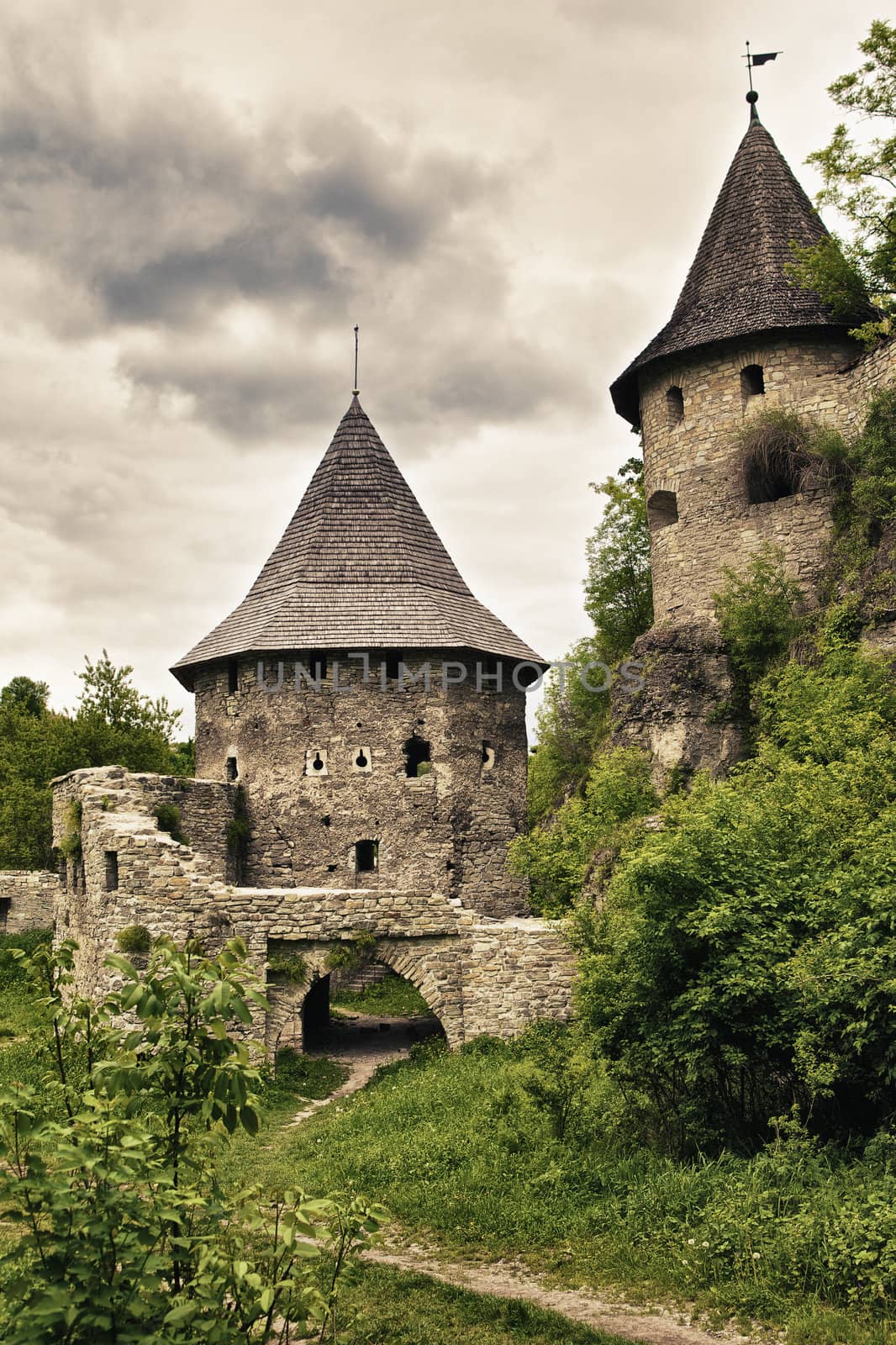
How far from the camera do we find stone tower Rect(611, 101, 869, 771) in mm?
18234

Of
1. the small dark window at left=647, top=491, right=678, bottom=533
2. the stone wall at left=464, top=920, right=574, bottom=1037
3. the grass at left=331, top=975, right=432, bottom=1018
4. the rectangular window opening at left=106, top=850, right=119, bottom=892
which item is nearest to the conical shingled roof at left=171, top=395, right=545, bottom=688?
the small dark window at left=647, top=491, right=678, bottom=533

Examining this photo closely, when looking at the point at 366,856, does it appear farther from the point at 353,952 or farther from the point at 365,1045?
the point at 353,952

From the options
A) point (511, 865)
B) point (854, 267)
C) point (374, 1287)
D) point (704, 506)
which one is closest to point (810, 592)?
point (704, 506)

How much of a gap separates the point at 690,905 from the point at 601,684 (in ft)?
55.6

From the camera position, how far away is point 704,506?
19812mm

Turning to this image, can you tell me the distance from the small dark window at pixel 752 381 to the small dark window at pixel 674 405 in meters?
1.22

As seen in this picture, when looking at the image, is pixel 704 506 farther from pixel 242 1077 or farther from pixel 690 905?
pixel 242 1077

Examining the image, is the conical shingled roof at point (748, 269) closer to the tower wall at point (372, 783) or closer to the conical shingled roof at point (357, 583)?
the conical shingled roof at point (357, 583)

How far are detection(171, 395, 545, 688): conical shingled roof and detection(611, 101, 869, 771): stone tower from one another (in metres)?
4.92

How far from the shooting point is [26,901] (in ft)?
75.4

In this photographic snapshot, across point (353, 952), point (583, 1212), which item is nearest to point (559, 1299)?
point (583, 1212)

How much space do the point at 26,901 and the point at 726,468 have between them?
16.6m

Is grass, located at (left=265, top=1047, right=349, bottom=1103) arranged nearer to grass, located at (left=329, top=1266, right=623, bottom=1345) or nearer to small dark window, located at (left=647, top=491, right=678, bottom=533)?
grass, located at (left=329, top=1266, right=623, bottom=1345)

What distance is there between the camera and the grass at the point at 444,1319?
21.1 ft
